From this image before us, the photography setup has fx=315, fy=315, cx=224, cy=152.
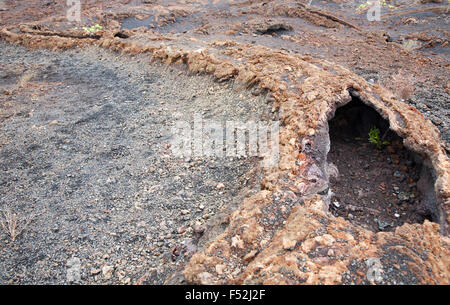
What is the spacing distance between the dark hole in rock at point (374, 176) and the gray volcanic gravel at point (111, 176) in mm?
851

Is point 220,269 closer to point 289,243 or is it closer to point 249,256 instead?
point 249,256

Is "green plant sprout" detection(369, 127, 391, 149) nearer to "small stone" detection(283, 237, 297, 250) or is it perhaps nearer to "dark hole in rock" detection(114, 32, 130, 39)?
"small stone" detection(283, 237, 297, 250)

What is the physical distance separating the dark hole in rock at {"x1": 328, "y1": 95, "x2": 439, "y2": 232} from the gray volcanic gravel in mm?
851

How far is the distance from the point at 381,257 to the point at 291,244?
518mm

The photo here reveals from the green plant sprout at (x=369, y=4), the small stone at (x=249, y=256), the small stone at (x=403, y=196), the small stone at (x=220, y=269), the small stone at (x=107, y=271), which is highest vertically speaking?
the green plant sprout at (x=369, y=4)

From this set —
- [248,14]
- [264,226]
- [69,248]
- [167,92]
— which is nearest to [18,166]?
[69,248]

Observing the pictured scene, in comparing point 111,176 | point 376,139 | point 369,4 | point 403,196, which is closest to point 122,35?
point 111,176

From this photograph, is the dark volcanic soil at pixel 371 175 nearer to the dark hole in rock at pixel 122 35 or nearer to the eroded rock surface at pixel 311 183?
the eroded rock surface at pixel 311 183

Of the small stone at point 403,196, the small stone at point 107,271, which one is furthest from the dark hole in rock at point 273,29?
the small stone at point 107,271

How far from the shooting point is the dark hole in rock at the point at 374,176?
262 cm

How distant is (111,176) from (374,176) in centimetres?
279

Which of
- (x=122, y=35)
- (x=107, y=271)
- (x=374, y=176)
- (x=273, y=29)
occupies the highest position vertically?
(x=273, y=29)

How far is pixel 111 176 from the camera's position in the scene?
11.7ft

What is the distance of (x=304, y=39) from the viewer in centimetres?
808
